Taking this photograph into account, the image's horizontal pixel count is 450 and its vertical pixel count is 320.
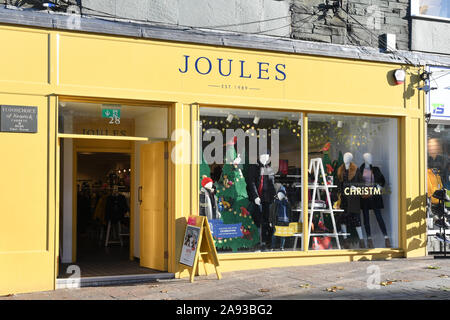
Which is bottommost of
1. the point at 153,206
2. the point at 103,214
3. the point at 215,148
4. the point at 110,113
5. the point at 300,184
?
the point at 103,214

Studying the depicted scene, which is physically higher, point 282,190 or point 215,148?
point 215,148

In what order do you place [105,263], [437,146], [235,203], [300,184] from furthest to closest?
[437,146] < [105,263] < [300,184] < [235,203]

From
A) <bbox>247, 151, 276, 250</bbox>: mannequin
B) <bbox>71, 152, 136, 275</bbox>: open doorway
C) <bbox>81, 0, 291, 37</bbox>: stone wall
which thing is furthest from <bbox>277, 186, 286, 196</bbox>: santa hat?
<bbox>71, 152, 136, 275</bbox>: open doorway

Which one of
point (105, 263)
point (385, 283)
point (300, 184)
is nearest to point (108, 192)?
point (105, 263)

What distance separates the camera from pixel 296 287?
7.93 meters

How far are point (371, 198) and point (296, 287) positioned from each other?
357 centimetres

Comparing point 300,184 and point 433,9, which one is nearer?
point 300,184

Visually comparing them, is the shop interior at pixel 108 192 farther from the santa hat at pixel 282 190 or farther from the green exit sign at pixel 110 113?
the santa hat at pixel 282 190

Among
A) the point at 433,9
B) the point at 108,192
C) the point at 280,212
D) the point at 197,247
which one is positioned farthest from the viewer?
the point at 108,192

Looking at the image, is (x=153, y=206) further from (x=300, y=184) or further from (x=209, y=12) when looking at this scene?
(x=209, y=12)

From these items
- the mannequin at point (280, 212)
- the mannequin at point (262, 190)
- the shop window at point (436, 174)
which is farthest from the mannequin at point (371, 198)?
the mannequin at point (262, 190)

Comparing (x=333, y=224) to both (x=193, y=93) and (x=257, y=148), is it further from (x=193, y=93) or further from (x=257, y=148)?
(x=193, y=93)

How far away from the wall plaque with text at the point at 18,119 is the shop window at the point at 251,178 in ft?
8.94

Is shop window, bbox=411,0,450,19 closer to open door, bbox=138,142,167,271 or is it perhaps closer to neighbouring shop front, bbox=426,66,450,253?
neighbouring shop front, bbox=426,66,450,253
